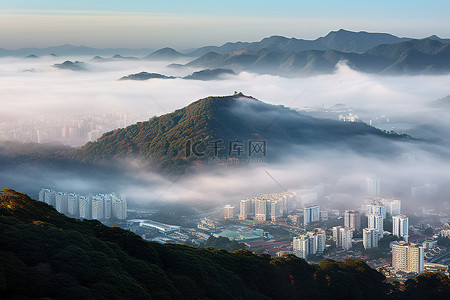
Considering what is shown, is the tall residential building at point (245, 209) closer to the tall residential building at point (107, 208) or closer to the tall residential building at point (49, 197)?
the tall residential building at point (107, 208)

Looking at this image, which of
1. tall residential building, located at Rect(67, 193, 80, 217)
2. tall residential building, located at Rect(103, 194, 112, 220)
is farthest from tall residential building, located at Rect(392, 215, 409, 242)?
tall residential building, located at Rect(67, 193, 80, 217)

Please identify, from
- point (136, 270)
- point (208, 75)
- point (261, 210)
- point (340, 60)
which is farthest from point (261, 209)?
point (340, 60)

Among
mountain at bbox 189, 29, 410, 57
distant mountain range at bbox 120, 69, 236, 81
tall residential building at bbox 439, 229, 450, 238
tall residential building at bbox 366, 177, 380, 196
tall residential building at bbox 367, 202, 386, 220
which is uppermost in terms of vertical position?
mountain at bbox 189, 29, 410, 57

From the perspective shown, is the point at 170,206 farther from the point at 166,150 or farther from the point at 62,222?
the point at 62,222

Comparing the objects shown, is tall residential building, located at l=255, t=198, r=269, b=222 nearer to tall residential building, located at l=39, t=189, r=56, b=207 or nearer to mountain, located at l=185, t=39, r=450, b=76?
tall residential building, located at l=39, t=189, r=56, b=207

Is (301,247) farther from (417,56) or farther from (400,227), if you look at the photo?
(417,56)
